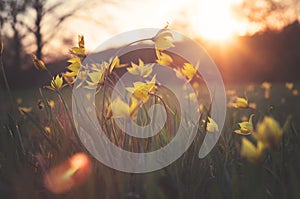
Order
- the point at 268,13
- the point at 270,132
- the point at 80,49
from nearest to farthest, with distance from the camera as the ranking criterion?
the point at 270,132, the point at 80,49, the point at 268,13

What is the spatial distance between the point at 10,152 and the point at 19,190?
0.27 meters

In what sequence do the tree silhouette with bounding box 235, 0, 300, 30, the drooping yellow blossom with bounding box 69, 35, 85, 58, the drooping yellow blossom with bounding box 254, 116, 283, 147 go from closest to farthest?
the drooping yellow blossom with bounding box 254, 116, 283, 147 → the drooping yellow blossom with bounding box 69, 35, 85, 58 → the tree silhouette with bounding box 235, 0, 300, 30

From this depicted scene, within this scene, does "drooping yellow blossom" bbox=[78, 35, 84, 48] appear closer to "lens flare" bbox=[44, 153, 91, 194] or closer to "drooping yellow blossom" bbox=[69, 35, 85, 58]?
"drooping yellow blossom" bbox=[69, 35, 85, 58]

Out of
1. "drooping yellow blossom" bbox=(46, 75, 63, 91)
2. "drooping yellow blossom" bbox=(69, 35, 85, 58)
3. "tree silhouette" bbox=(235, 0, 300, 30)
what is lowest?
"drooping yellow blossom" bbox=(46, 75, 63, 91)

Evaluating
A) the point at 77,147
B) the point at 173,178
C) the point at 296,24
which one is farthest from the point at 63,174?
the point at 296,24

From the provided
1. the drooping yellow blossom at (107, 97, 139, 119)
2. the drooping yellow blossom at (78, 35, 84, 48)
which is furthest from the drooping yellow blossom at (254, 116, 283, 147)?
the drooping yellow blossom at (78, 35, 84, 48)

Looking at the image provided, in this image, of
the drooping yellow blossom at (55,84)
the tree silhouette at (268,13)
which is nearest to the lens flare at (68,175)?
the drooping yellow blossom at (55,84)

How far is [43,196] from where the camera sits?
1.06m

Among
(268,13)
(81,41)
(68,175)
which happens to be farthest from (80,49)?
(268,13)

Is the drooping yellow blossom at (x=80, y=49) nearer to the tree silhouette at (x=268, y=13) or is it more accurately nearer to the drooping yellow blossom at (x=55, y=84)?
the drooping yellow blossom at (x=55, y=84)

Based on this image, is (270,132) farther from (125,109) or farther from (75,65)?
(75,65)

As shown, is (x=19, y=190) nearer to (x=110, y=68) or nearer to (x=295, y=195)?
(x=110, y=68)

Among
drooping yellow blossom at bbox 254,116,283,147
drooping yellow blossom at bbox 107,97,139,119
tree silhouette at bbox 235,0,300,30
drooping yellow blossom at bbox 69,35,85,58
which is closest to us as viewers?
drooping yellow blossom at bbox 254,116,283,147

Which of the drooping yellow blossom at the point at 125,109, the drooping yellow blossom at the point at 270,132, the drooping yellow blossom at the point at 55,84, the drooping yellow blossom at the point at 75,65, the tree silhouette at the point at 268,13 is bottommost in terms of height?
the drooping yellow blossom at the point at 270,132
